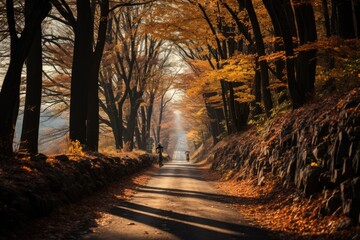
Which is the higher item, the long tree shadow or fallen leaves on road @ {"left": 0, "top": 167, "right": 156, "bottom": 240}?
fallen leaves on road @ {"left": 0, "top": 167, "right": 156, "bottom": 240}

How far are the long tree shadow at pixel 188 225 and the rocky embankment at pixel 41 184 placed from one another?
4.86 feet

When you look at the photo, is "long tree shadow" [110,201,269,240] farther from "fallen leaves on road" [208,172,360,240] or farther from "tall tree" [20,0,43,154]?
"tall tree" [20,0,43,154]

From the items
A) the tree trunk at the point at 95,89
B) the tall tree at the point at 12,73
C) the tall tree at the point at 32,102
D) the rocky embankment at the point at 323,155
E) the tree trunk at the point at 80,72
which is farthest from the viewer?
the tree trunk at the point at 95,89

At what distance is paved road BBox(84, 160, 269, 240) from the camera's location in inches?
282

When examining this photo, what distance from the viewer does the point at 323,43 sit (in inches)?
442

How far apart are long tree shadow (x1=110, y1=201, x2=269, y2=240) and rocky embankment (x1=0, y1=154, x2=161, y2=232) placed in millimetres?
1482

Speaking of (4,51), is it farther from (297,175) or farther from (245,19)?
(297,175)

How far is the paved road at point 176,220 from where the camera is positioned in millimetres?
7164

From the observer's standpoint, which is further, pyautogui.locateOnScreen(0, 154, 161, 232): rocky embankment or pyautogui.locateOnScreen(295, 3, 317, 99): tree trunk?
pyautogui.locateOnScreen(295, 3, 317, 99): tree trunk

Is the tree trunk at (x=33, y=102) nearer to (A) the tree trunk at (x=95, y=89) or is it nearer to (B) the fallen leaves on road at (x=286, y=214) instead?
(A) the tree trunk at (x=95, y=89)

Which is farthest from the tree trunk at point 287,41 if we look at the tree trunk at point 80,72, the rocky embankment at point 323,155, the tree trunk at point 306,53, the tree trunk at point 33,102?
the tree trunk at point 33,102

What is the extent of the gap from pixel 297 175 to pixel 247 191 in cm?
367

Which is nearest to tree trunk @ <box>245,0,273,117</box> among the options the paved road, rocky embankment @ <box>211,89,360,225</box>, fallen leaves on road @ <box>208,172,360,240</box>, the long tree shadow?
rocky embankment @ <box>211,89,360,225</box>

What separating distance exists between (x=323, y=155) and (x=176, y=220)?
147 inches
